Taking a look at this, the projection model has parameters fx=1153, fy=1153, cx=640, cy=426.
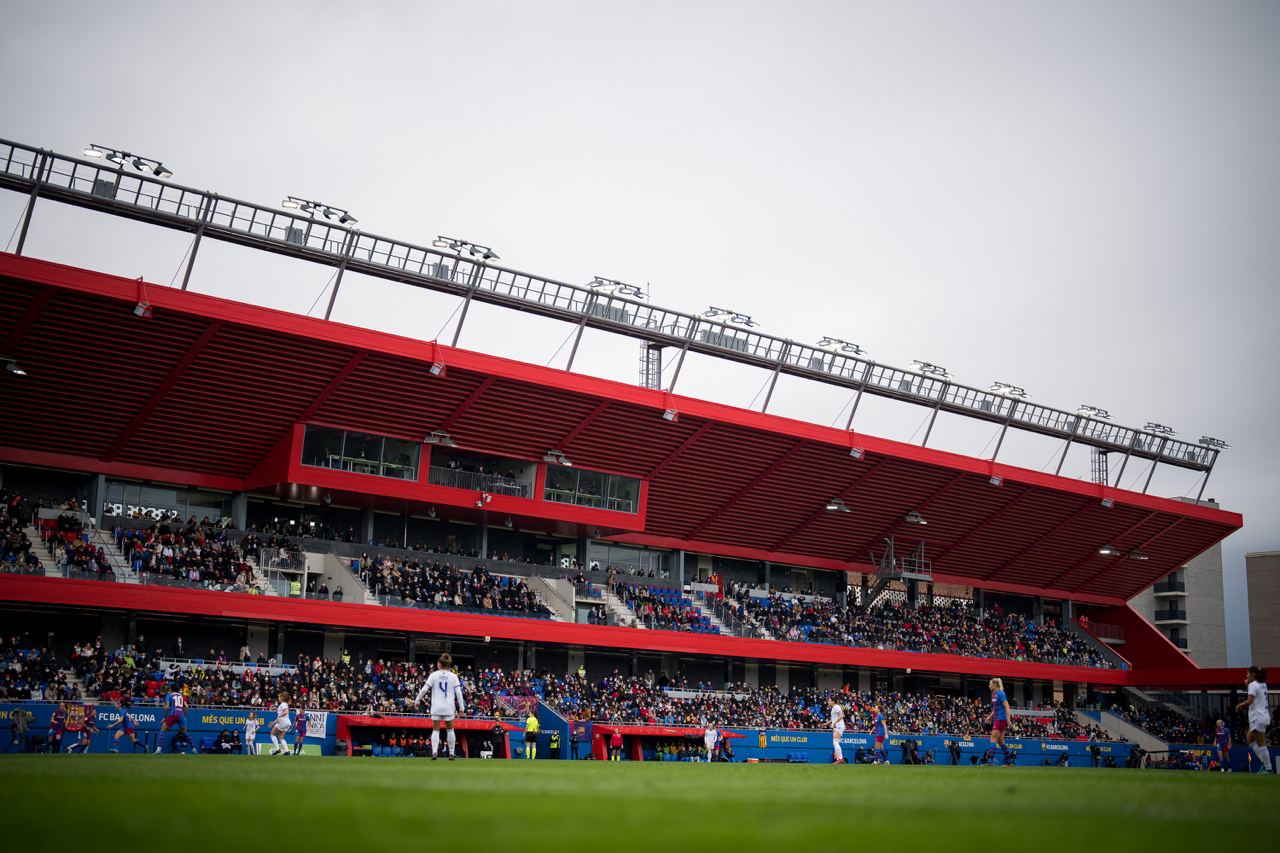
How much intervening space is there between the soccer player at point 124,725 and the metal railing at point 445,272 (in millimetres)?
18554

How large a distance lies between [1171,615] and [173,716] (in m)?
96.5

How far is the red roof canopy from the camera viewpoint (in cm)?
4159

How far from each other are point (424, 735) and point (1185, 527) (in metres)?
56.4

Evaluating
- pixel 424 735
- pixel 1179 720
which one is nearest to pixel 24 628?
pixel 424 735

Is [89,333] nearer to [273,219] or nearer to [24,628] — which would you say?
[273,219]

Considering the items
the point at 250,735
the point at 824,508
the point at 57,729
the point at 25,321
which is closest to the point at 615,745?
the point at 250,735

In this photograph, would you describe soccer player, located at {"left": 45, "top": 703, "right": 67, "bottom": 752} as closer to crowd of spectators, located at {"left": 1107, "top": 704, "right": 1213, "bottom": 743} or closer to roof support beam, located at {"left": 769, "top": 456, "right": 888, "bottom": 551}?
roof support beam, located at {"left": 769, "top": 456, "right": 888, "bottom": 551}

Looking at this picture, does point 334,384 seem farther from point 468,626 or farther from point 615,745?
point 615,745

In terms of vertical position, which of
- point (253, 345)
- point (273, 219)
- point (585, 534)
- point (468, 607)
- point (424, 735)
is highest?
point (273, 219)

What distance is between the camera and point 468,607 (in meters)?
49.5

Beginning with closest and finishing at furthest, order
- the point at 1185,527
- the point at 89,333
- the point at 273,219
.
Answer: the point at 89,333 → the point at 273,219 → the point at 1185,527

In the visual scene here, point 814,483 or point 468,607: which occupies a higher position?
point 814,483

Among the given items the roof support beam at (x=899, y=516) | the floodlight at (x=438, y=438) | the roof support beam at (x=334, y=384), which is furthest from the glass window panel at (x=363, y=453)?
the roof support beam at (x=899, y=516)

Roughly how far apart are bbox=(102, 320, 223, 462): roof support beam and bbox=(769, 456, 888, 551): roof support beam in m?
34.0
